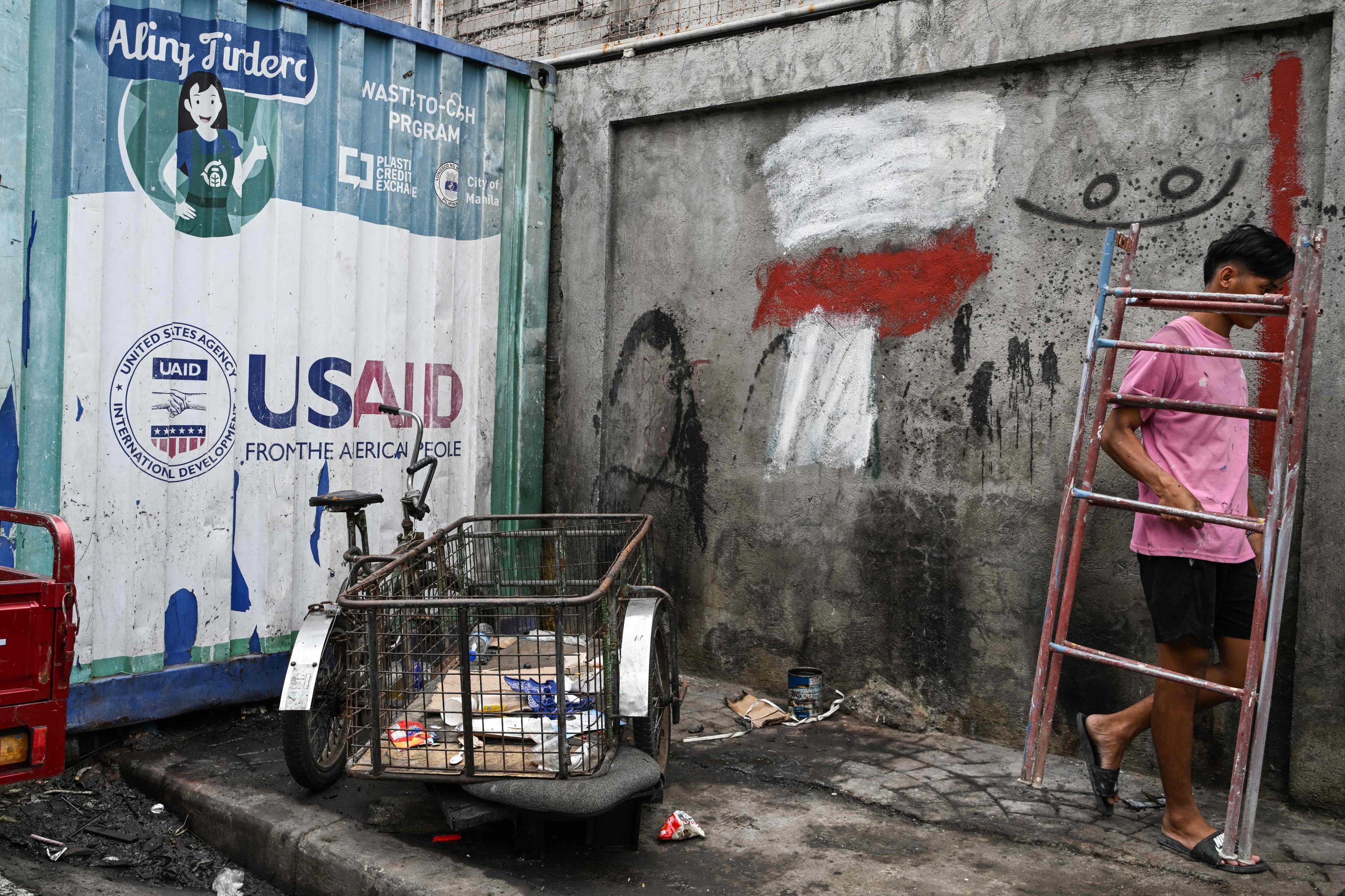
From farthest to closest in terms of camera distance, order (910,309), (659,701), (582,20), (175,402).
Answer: (582,20)
(910,309)
(175,402)
(659,701)

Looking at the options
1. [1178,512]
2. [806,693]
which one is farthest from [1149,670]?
[806,693]

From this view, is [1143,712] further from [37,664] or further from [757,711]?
[37,664]

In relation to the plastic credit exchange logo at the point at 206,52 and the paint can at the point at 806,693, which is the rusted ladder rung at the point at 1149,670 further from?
the plastic credit exchange logo at the point at 206,52

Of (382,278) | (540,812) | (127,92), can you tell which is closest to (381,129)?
(382,278)

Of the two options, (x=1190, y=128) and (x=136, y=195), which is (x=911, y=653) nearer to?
(x=1190, y=128)

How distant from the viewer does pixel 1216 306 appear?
3.46 meters

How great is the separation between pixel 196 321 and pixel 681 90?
263 cm

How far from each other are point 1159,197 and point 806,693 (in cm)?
259

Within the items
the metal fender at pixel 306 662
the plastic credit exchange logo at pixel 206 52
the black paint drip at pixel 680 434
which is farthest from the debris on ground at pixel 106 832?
the plastic credit exchange logo at pixel 206 52

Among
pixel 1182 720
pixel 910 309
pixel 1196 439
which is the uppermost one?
pixel 910 309

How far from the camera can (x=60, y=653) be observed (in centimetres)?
336

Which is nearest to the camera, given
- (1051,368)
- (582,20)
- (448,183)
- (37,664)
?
(37,664)

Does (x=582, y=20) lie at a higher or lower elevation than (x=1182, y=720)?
higher

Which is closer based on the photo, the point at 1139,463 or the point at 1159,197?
the point at 1139,463
